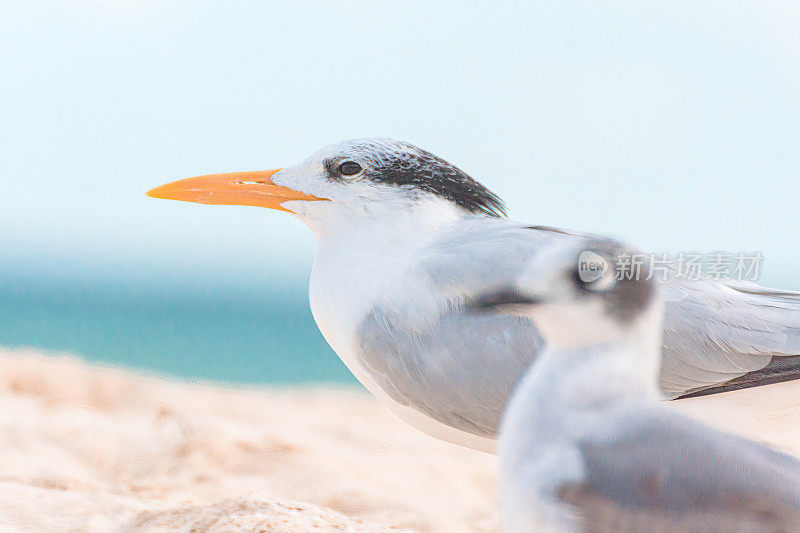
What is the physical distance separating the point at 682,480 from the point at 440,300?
0.80 meters

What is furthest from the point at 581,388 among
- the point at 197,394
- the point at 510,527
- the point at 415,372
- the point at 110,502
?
the point at 197,394

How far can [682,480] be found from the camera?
1.14 metres

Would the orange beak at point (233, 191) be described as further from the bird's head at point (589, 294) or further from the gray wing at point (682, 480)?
the gray wing at point (682, 480)

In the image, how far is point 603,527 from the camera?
1.17 m

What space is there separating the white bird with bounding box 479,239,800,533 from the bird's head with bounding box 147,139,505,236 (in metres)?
0.70

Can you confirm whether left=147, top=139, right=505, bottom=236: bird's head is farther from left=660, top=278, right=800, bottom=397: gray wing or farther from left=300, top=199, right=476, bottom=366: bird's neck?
left=660, top=278, right=800, bottom=397: gray wing

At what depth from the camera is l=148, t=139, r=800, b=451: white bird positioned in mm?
1791

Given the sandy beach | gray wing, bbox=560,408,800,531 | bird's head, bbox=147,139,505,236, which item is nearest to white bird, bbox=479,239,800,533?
gray wing, bbox=560,408,800,531

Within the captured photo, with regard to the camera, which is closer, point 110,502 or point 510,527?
point 510,527

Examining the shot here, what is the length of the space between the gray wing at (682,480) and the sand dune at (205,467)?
1.09 metres

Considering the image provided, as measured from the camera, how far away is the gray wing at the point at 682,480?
43.5 inches

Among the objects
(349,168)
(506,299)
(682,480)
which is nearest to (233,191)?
(349,168)

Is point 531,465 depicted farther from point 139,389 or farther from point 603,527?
point 139,389

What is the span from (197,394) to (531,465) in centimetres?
479
